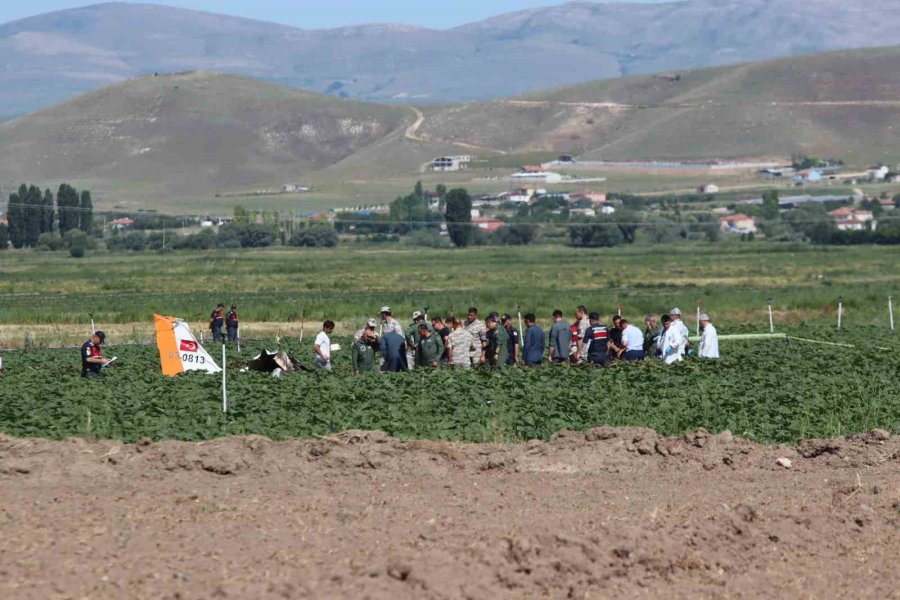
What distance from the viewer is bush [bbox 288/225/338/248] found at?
357 feet

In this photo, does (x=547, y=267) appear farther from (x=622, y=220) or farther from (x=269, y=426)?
→ (x=269, y=426)

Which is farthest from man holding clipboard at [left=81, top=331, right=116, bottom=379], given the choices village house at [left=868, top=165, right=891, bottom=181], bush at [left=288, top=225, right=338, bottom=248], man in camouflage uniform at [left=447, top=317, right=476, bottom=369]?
village house at [left=868, top=165, right=891, bottom=181]

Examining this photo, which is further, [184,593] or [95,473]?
[95,473]

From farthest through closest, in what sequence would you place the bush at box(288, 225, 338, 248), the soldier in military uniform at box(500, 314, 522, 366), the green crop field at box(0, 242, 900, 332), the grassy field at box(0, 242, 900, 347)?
the bush at box(288, 225, 338, 248) < the green crop field at box(0, 242, 900, 332) < the grassy field at box(0, 242, 900, 347) < the soldier in military uniform at box(500, 314, 522, 366)

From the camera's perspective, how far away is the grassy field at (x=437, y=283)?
1807 inches

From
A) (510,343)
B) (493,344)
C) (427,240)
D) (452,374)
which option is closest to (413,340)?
(493,344)

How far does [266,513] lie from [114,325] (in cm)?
3056

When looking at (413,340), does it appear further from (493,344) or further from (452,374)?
(452,374)

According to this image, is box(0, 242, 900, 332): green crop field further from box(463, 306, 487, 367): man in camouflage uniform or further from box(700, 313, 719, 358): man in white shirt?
box(463, 306, 487, 367): man in camouflage uniform

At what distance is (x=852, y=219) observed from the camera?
407 feet

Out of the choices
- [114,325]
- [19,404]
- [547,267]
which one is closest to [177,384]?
[19,404]

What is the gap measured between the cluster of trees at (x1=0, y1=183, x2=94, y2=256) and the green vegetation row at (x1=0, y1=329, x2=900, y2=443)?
78771 millimetres

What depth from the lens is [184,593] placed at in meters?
11.0

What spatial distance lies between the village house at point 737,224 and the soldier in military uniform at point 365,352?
339 feet
